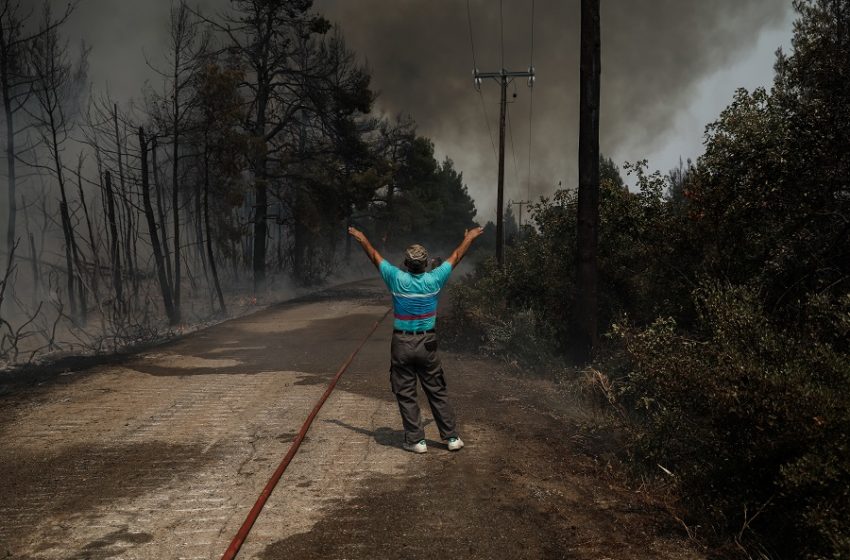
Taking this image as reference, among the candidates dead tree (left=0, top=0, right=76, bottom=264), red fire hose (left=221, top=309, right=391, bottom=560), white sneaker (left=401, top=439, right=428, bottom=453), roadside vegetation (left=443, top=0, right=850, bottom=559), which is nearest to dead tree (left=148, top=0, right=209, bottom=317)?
dead tree (left=0, top=0, right=76, bottom=264)

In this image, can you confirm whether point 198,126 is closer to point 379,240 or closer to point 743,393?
point 743,393

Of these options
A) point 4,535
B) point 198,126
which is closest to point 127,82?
point 198,126

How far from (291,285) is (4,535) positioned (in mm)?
26571

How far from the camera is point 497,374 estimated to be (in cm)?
1085

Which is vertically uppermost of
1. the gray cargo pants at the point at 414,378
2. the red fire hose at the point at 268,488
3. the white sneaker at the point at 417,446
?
the gray cargo pants at the point at 414,378

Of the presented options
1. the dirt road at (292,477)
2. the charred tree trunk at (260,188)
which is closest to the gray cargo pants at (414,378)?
the dirt road at (292,477)

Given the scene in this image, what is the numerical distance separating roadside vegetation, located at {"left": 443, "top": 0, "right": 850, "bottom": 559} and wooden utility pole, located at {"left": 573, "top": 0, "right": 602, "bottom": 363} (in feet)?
1.67

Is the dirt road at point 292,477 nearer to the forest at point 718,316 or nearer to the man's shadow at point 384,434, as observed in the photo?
the man's shadow at point 384,434

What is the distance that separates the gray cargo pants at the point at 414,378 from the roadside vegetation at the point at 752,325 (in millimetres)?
1782

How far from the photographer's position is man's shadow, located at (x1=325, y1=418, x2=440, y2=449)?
6.59 metres

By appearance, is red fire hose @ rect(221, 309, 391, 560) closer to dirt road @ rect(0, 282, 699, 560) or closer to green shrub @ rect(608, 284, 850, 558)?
dirt road @ rect(0, 282, 699, 560)

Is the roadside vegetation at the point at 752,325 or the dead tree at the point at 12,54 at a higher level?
the dead tree at the point at 12,54

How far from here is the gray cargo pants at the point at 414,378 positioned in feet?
19.9

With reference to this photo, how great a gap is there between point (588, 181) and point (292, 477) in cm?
→ 660
